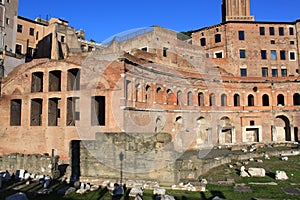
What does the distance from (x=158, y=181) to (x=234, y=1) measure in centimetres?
3507

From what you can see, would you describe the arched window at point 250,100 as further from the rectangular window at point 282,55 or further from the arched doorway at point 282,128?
the rectangular window at point 282,55

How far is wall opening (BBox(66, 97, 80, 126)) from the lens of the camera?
22.6m

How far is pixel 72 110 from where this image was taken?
906 inches

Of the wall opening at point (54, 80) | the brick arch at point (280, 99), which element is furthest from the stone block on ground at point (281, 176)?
the brick arch at point (280, 99)

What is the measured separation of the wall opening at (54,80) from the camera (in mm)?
23641

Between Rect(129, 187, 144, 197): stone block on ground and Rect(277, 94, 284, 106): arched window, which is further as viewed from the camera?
Rect(277, 94, 284, 106): arched window

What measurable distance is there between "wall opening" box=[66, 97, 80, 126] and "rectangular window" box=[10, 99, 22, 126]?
506cm

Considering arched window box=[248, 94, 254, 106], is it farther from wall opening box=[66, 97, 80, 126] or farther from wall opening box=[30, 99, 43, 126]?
wall opening box=[30, 99, 43, 126]

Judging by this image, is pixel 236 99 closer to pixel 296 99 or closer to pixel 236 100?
pixel 236 100

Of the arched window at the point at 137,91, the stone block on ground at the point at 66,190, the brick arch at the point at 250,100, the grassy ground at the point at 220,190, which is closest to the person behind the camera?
the grassy ground at the point at 220,190

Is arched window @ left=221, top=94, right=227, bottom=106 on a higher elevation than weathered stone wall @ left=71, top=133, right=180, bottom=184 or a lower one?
higher

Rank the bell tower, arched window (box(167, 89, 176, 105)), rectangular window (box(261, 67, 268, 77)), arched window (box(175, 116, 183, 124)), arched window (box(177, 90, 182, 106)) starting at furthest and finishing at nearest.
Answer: the bell tower < rectangular window (box(261, 67, 268, 77)) < arched window (box(177, 90, 182, 106)) < arched window (box(175, 116, 183, 124)) < arched window (box(167, 89, 176, 105))

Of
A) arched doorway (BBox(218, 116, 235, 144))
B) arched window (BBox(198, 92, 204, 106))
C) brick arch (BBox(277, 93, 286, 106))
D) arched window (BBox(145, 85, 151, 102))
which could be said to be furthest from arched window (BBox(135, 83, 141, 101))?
brick arch (BBox(277, 93, 286, 106))

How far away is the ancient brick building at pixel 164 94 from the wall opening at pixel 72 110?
0.26 ft
